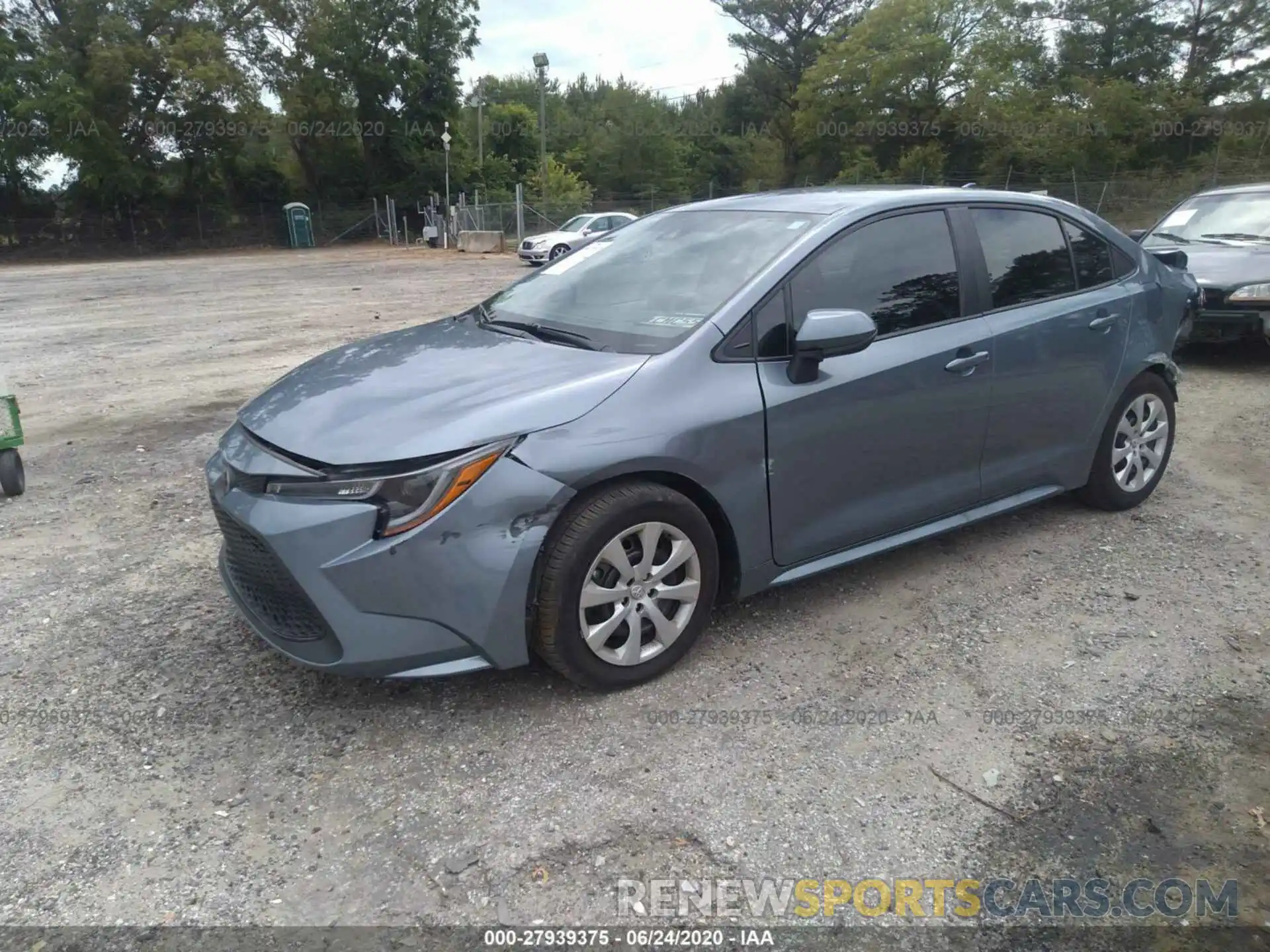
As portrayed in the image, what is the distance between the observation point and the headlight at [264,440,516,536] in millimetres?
2840

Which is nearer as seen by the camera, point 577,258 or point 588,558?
point 588,558

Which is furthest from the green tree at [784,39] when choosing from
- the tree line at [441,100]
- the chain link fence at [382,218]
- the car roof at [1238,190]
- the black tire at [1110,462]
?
the black tire at [1110,462]

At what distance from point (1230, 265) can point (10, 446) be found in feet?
30.3

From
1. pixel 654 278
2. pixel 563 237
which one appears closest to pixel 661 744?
pixel 654 278

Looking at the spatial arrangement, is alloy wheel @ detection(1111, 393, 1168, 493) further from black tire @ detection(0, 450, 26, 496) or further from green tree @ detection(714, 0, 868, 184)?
green tree @ detection(714, 0, 868, 184)

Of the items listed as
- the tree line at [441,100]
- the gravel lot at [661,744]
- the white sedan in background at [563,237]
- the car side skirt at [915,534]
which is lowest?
the gravel lot at [661,744]

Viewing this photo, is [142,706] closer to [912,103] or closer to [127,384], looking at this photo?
[127,384]

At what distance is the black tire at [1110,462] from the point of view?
4.69 metres

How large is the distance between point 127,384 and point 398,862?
7503 millimetres

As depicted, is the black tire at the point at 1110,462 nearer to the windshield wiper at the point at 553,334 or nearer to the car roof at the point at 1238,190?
the windshield wiper at the point at 553,334

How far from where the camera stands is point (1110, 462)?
475 cm

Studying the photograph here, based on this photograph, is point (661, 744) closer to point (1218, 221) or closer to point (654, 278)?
point (654, 278)

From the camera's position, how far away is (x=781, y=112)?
57031 millimetres

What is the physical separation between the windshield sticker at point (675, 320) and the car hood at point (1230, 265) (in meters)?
6.09
